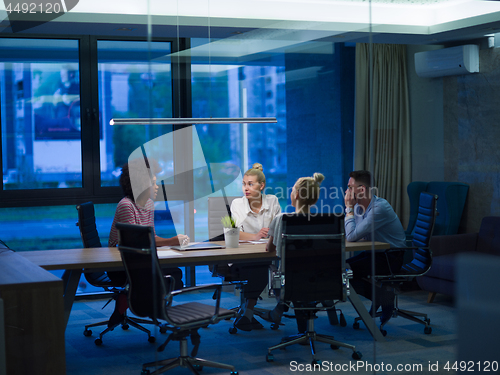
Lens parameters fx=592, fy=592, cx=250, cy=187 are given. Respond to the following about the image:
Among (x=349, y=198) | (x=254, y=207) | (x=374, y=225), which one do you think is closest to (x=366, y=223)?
(x=374, y=225)

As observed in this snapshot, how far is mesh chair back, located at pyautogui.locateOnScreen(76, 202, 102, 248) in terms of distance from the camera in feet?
15.9

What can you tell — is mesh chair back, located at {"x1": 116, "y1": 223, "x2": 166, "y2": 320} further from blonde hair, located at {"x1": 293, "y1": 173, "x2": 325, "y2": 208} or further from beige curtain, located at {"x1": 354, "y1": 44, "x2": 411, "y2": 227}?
beige curtain, located at {"x1": 354, "y1": 44, "x2": 411, "y2": 227}

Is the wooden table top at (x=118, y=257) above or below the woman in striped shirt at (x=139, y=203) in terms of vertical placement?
below

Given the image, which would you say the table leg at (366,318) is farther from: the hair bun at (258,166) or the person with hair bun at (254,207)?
the hair bun at (258,166)

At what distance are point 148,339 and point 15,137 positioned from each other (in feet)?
9.18

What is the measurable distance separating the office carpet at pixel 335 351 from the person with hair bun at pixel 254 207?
0.69 m

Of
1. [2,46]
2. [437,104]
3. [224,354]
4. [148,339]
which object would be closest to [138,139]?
[2,46]

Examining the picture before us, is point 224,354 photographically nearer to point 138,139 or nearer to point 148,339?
point 148,339

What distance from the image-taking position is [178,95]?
4.94m

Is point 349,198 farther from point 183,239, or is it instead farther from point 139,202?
point 139,202

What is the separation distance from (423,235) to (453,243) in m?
0.21

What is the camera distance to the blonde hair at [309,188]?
367cm

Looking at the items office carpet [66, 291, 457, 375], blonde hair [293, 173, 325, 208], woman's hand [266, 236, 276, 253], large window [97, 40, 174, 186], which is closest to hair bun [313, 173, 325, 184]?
blonde hair [293, 173, 325, 208]

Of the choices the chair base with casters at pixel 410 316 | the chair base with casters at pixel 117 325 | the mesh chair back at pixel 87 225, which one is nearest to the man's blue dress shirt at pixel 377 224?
the chair base with casters at pixel 410 316
